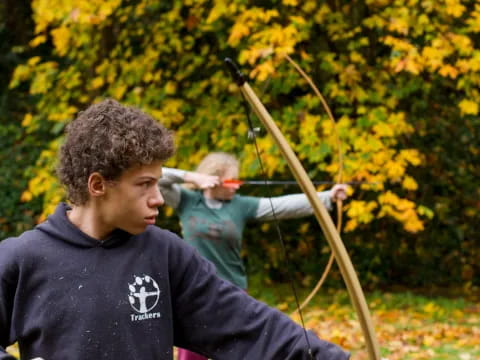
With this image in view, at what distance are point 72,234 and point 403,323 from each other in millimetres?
6165

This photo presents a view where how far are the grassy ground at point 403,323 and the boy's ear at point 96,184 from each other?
450cm

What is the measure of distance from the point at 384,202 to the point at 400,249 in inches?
140

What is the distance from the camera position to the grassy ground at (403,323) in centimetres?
666

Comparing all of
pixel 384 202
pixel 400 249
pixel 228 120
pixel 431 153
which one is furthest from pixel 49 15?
pixel 400 249

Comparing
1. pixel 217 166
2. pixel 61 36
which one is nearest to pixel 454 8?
pixel 217 166

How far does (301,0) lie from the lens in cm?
847

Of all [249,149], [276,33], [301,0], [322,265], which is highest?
[301,0]

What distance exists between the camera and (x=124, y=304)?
2207mm

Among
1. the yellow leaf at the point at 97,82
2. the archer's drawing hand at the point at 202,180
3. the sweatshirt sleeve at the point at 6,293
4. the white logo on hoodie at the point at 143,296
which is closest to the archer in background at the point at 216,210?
the archer's drawing hand at the point at 202,180

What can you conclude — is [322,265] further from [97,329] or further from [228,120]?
[97,329]

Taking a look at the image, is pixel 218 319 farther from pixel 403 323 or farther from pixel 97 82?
pixel 97 82

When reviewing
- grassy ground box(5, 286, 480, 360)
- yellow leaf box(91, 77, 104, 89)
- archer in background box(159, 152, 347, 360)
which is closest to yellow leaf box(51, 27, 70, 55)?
yellow leaf box(91, 77, 104, 89)

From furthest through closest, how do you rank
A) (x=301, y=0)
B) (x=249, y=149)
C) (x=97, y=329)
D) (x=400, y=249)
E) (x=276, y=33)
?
(x=400, y=249)
(x=301, y=0)
(x=249, y=149)
(x=276, y=33)
(x=97, y=329)

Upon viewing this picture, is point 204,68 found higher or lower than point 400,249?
higher
